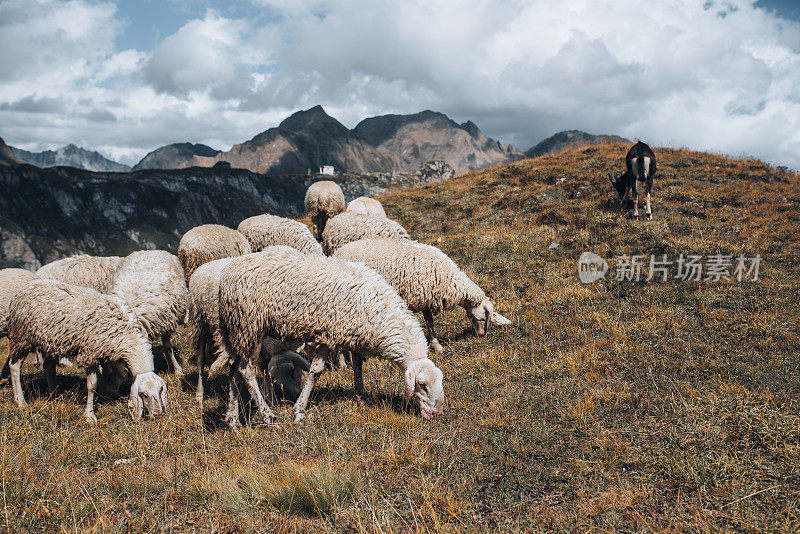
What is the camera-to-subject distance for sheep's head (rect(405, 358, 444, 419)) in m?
6.12

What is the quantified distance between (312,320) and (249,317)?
96cm

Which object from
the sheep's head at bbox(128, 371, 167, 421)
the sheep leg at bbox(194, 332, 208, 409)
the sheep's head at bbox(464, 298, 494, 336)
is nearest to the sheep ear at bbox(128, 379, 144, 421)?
the sheep's head at bbox(128, 371, 167, 421)

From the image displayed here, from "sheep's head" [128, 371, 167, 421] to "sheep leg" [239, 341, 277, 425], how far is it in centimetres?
207

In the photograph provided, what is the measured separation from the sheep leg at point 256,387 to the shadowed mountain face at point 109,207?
334ft

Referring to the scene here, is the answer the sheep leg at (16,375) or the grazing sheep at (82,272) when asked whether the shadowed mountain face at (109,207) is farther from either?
the sheep leg at (16,375)

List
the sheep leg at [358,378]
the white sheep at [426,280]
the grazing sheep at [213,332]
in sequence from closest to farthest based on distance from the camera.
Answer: the sheep leg at [358,378]
the grazing sheep at [213,332]
the white sheep at [426,280]

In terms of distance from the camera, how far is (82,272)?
1094 centimetres

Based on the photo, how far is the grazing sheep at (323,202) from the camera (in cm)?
1991

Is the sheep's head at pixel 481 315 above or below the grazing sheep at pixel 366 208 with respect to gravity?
below

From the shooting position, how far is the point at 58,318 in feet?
24.7

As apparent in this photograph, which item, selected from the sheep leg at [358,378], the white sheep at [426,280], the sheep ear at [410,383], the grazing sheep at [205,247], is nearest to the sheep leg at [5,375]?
the grazing sheep at [205,247]

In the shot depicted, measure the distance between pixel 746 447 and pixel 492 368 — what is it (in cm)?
379

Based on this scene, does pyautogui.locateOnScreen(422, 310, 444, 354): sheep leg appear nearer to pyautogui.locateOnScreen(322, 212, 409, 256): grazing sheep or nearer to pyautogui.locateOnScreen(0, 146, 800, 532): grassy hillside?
pyautogui.locateOnScreen(0, 146, 800, 532): grassy hillside

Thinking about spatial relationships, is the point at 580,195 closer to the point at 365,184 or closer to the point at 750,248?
the point at 750,248
